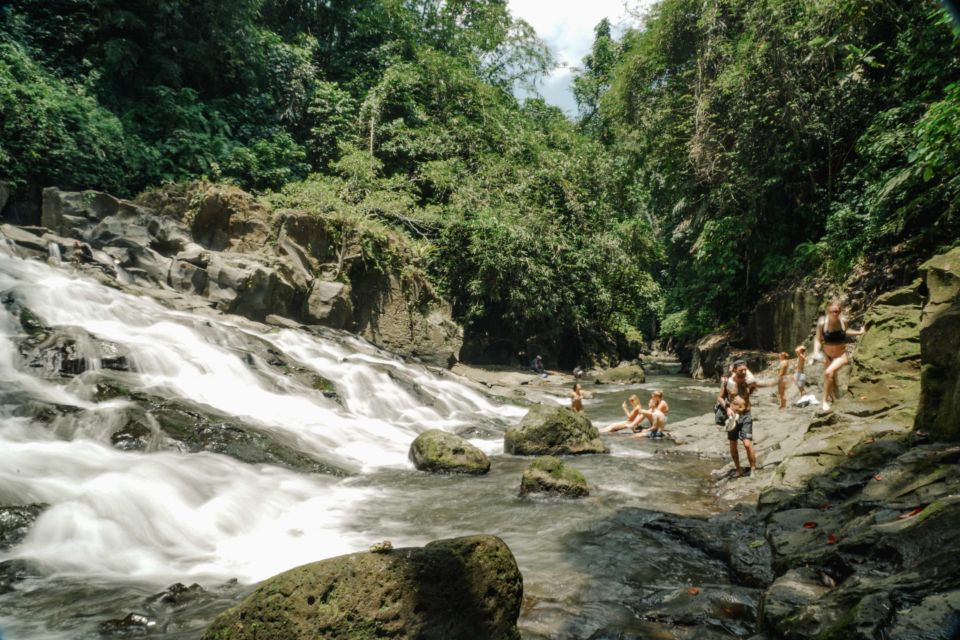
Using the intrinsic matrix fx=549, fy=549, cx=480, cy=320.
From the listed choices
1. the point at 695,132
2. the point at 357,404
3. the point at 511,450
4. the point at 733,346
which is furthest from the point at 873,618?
the point at 695,132

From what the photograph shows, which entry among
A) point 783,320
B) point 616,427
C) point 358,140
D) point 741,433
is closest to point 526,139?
point 358,140

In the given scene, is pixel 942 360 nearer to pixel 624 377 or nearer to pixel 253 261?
pixel 253 261

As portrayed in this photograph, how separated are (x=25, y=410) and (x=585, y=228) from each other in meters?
22.7

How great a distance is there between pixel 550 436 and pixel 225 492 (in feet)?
18.4

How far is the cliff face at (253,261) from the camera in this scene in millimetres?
14781

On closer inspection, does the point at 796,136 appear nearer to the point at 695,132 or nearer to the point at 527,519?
the point at 695,132

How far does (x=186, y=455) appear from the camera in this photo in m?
7.32

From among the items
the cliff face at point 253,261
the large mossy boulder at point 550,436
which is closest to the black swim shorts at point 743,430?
the large mossy boulder at point 550,436

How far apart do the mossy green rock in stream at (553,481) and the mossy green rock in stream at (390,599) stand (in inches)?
157

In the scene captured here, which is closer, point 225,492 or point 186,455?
point 225,492

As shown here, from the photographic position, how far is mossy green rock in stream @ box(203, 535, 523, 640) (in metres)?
2.93

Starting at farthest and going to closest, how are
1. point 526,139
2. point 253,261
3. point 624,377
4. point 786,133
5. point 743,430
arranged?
point 526,139
point 624,377
point 786,133
point 253,261
point 743,430

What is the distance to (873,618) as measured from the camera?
231 cm

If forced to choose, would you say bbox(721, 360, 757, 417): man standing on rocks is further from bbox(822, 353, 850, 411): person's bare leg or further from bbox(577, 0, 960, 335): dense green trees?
bbox(577, 0, 960, 335): dense green trees
